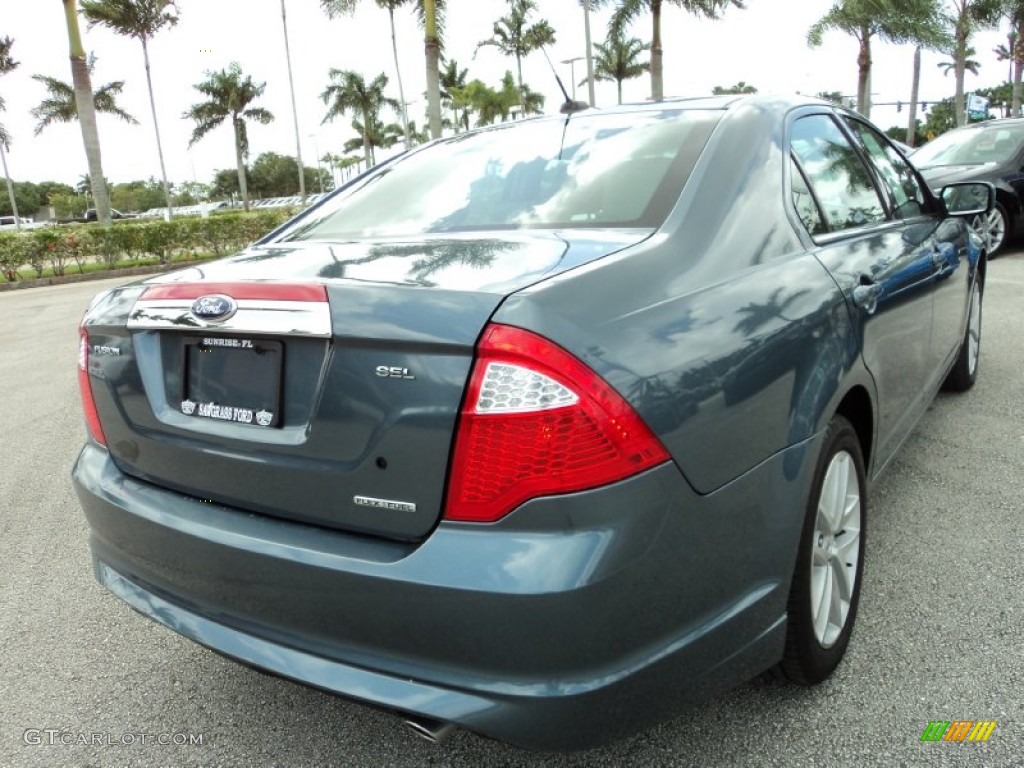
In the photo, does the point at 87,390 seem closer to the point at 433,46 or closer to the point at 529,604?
the point at 529,604

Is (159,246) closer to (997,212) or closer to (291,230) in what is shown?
(997,212)

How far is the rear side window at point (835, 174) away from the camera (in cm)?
256

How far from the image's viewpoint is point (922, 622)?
254 centimetres

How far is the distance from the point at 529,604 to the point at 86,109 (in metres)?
24.1

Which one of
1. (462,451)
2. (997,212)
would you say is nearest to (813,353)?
(462,451)

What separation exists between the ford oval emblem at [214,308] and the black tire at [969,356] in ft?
13.0

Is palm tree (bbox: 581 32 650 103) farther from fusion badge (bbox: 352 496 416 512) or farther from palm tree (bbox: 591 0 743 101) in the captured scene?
fusion badge (bbox: 352 496 416 512)

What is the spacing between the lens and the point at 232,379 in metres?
1.82

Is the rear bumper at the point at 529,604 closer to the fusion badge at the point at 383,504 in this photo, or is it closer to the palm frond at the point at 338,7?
the fusion badge at the point at 383,504

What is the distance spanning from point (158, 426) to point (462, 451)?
87cm

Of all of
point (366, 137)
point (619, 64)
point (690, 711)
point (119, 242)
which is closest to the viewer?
point (690, 711)

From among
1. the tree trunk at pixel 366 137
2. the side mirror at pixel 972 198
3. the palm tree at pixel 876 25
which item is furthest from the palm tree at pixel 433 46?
the tree trunk at pixel 366 137

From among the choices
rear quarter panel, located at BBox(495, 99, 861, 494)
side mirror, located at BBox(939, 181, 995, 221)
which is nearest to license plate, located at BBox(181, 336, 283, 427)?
rear quarter panel, located at BBox(495, 99, 861, 494)

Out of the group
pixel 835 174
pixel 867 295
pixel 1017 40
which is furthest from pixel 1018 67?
pixel 867 295
